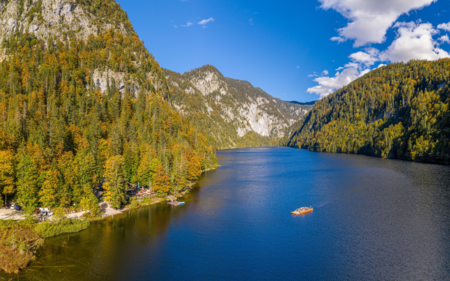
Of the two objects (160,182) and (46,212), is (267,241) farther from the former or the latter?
(46,212)

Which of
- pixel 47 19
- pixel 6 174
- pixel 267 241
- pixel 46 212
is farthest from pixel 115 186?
pixel 47 19

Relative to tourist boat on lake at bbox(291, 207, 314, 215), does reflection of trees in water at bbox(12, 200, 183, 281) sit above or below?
below

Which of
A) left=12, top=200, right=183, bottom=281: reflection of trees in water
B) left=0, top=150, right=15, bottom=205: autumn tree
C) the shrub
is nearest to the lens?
left=12, top=200, right=183, bottom=281: reflection of trees in water

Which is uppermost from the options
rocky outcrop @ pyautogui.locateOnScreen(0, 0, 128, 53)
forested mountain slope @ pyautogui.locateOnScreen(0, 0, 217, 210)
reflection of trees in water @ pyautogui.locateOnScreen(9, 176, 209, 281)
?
rocky outcrop @ pyautogui.locateOnScreen(0, 0, 128, 53)

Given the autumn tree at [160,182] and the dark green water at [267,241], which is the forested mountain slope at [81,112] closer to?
the autumn tree at [160,182]

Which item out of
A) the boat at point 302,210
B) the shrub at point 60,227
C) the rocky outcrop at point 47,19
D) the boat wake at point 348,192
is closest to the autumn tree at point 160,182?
the shrub at point 60,227

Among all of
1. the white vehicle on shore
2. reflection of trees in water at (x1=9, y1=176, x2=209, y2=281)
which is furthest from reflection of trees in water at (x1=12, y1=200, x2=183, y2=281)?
the white vehicle on shore

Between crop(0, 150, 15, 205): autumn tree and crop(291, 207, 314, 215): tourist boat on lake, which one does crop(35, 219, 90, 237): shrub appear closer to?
crop(0, 150, 15, 205): autumn tree

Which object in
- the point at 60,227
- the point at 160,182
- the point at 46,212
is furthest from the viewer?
the point at 160,182
